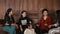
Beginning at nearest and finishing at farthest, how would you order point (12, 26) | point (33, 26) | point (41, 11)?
1. point (12, 26)
2. point (33, 26)
3. point (41, 11)

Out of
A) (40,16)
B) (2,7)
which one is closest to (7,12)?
(2,7)

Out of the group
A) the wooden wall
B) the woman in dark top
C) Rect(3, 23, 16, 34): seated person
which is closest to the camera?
Rect(3, 23, 16, 34): seated person

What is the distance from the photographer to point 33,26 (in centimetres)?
450

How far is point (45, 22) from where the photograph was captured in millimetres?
4500

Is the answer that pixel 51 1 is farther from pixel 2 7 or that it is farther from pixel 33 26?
pixel 2 7

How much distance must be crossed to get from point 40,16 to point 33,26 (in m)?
0.50

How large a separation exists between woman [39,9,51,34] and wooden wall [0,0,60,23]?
0.34 metres

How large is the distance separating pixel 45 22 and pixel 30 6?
0.65 meters

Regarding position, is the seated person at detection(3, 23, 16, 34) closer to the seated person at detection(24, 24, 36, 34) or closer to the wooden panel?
the seated person at detection(24, 24, 36, 34)

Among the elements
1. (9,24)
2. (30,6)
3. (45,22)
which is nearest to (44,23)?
(45,22)

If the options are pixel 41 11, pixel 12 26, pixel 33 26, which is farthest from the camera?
pixel 41 11

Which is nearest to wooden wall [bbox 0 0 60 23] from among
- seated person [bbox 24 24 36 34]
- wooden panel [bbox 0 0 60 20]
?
wooden panel [bbox 0 0 60 20]

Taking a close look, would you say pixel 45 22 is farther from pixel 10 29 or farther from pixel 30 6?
pixel 10 29

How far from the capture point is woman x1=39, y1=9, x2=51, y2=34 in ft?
14.4
